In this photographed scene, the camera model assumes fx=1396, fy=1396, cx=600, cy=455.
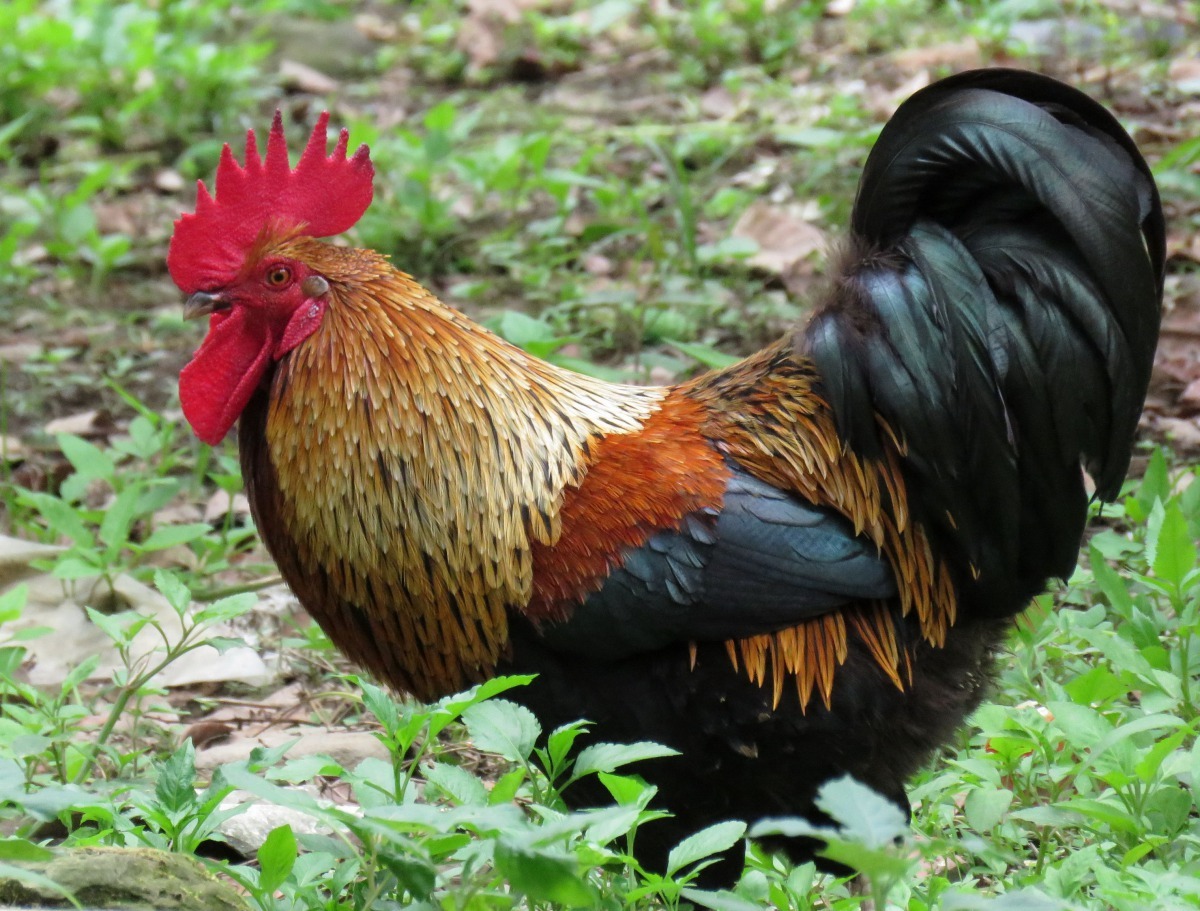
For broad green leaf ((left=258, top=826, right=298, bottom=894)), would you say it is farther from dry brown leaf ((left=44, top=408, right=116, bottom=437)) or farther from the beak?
dry brown leaf ((left=44, top=408, right=116, bottom=437))

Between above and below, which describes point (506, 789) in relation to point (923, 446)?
below

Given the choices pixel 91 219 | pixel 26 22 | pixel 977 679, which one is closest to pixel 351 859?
pixel 977 679

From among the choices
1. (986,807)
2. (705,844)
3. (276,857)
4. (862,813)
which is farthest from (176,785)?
(986,807)

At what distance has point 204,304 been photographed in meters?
3.36

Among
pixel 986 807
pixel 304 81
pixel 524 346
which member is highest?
pixel 304 81

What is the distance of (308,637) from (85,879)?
1.85 m

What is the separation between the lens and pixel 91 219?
23.4 ft

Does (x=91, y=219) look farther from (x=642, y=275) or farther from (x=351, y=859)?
(x=351, y=859)

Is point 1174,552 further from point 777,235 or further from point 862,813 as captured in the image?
point 777,235

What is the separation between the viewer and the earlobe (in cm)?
329

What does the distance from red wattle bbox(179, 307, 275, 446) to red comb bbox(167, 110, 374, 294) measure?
0.41 feet

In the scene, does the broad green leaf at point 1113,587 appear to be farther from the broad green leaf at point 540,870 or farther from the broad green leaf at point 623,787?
the broad green leaf at point 540,870

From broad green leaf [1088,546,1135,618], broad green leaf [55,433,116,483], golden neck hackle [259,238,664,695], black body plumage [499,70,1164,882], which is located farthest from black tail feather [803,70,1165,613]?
broad green leaf [55,433,116,483]

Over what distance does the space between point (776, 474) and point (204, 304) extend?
4.67 feet
